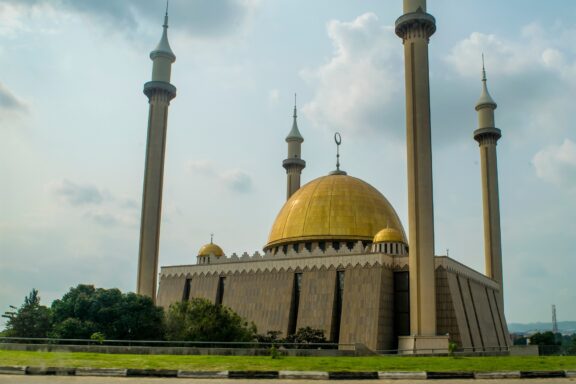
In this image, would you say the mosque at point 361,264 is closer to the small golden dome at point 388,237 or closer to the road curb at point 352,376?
the small golden dome at point 388,237

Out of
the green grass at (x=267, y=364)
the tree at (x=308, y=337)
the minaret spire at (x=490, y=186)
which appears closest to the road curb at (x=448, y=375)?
the green grass at (x=267, y=364)

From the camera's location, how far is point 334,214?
52.6 m

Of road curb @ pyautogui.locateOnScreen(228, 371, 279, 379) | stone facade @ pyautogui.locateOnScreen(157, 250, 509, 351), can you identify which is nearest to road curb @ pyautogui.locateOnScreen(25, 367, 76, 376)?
road curb @ pyautogui.locateOnScreen(228, 371, 279, 379)

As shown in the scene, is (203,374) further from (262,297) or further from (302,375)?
(262,297)

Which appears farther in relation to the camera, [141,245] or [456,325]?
[141,245]

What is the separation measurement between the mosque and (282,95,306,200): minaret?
849 centimetres

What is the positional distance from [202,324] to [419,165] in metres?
18.7

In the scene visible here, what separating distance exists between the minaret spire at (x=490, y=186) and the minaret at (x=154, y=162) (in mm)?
31015

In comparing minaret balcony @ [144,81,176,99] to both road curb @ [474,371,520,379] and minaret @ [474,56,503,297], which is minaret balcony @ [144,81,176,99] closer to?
minaret @ [474,56,503,297]

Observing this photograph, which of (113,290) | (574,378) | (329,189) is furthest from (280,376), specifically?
(329,189)

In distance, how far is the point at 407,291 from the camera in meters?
44.2

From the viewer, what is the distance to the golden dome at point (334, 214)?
5175cm

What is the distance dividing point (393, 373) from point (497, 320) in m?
39.2

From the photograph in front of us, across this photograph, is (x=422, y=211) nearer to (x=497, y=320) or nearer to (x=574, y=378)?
(x=497, y=320)
